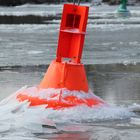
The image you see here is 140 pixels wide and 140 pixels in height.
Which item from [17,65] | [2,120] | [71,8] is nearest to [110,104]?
[71,8]

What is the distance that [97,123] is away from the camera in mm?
7980

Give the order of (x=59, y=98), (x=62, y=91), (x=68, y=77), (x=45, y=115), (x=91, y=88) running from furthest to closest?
1. (x=91, y=88)
2. (x=68, y=77)
3. (x=62, y=91)
4. (x=59, y=98)
5. (x=45, y=115)

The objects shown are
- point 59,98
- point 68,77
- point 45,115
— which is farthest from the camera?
point 68,77

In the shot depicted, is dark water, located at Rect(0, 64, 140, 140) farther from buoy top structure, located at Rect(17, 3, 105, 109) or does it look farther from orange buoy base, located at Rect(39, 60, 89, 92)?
orange buoy base, located at Rect(39, 60, 89, 92)

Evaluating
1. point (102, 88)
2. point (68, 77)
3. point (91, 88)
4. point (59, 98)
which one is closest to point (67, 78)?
point (68, 77)

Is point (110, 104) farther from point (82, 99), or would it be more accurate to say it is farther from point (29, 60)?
point (29, 60)

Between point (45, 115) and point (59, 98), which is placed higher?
point (59, 98)

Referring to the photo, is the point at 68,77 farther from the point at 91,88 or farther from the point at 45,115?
the point at 91,88

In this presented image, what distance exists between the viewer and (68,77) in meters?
8.59

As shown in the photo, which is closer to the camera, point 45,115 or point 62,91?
point 45,115

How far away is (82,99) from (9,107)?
35.8 inches

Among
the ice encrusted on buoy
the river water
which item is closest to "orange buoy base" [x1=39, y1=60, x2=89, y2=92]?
the ice encrusted on buoy

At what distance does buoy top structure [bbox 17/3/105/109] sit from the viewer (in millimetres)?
8406

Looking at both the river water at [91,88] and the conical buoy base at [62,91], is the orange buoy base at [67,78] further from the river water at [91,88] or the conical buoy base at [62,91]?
the river water at [91,88]
